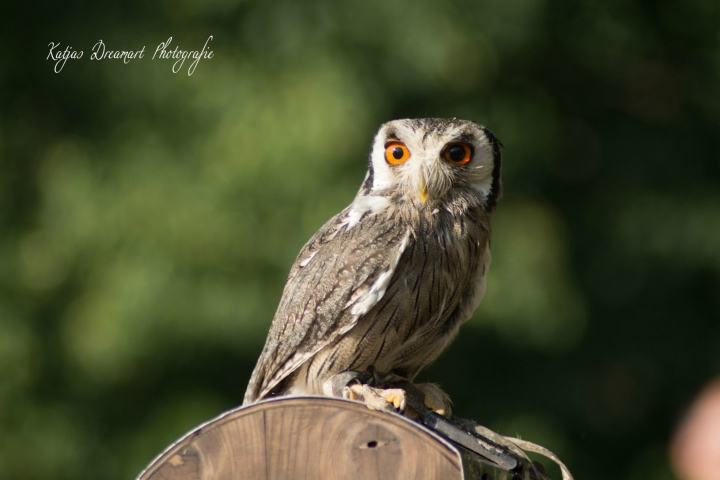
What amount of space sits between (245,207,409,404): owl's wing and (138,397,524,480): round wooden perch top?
756mm

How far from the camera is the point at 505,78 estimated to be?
512cm

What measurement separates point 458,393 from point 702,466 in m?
2.07

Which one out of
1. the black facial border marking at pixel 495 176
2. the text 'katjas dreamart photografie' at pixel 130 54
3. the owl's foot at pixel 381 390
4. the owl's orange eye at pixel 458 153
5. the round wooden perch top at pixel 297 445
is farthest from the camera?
the text 'katjas dreamart photografie' at pixel 130 54

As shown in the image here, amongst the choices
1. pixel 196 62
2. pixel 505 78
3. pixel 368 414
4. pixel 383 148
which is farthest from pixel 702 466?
pixel 196 62

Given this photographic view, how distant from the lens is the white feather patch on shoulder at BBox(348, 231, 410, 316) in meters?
2.30

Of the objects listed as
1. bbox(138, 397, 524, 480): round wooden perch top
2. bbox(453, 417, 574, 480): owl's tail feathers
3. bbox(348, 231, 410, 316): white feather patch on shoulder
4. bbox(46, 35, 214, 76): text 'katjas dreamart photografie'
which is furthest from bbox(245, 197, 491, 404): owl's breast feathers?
bbox(46, 35, 214, 76): text 'katjas dreamart photografie'

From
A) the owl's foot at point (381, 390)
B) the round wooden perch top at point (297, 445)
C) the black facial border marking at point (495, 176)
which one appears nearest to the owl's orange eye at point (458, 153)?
the black facial border marking at point (495, 176)

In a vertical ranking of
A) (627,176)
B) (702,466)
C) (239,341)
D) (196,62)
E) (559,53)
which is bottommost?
(239,341)

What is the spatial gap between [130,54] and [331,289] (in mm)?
3161

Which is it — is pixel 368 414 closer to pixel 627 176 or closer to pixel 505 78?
pixel 505 78

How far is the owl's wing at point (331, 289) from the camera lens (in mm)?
2326

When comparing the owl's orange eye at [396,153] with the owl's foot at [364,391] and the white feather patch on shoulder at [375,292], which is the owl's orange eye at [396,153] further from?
the owl's foot at [364,391]

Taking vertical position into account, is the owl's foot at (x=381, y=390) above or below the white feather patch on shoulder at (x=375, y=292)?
below

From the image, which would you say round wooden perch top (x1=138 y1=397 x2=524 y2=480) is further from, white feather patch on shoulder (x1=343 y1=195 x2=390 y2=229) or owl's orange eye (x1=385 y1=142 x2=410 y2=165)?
owl's orange eye (x1=385 y1=142 x2=410 y2=165)
